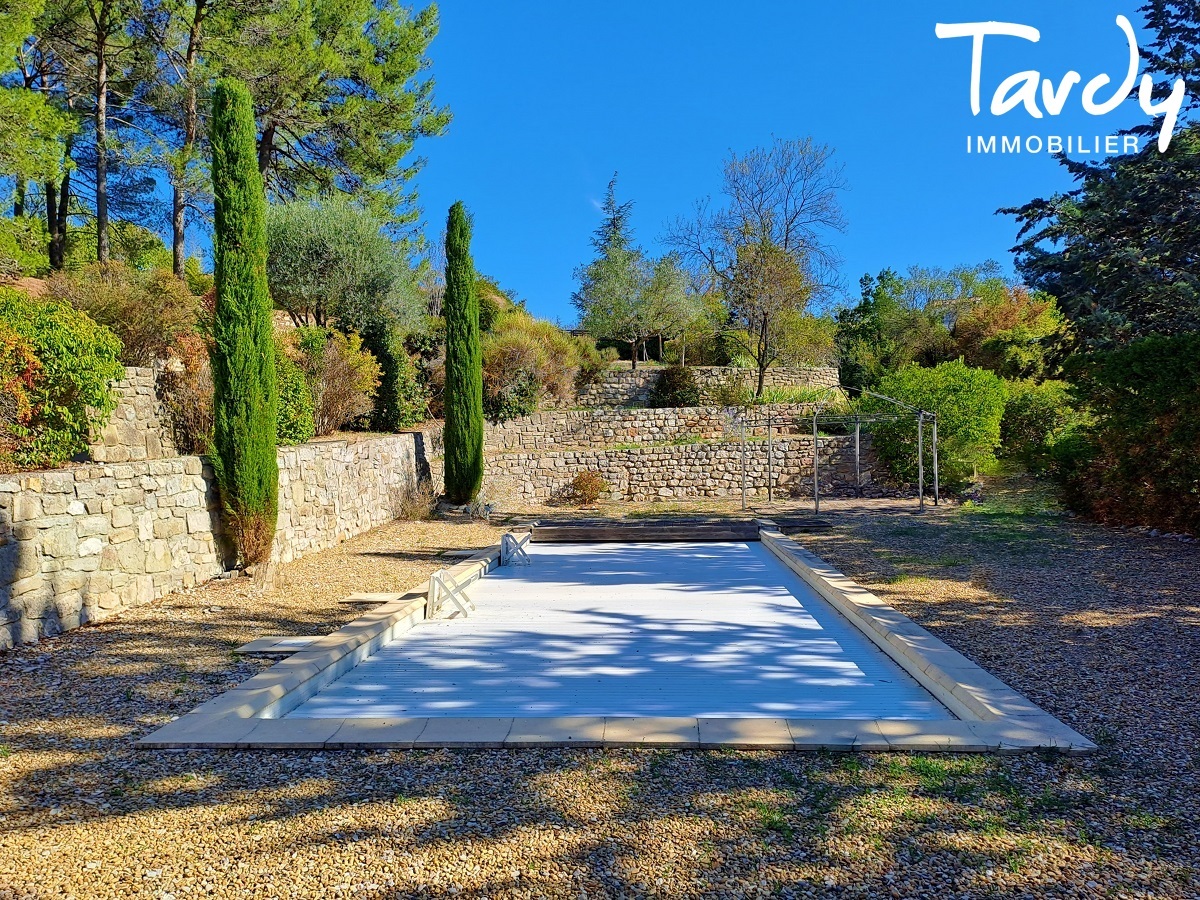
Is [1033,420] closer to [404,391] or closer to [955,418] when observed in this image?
[955,418]

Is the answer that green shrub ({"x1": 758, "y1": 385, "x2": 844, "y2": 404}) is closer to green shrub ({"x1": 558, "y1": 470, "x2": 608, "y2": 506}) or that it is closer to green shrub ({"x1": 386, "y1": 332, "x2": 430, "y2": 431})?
green shrub ({"x1": 558, "y1": 470, "x2": 608, "y2": 506})

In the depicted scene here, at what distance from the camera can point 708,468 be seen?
16953 millimetres

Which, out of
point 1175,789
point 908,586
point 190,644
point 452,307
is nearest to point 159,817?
point 190,644

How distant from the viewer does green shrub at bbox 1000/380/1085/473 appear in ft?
54.3

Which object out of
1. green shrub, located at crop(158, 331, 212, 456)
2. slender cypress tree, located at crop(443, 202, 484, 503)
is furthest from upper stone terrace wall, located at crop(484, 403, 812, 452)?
green shrub, located at crop(158, 331, 212, 456)

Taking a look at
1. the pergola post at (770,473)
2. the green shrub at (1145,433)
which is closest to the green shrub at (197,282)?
the pergola post at (770,473)

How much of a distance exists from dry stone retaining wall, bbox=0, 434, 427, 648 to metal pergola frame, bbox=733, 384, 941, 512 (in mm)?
9083

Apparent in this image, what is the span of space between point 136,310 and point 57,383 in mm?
4400

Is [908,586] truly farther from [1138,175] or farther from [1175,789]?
[1138,175]

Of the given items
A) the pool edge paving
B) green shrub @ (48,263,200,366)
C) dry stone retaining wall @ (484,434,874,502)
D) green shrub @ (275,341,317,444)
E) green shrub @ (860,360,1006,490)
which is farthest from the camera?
dry stone retaining wall @ (484,434,874,502)

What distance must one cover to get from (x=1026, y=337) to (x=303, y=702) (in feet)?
77.8

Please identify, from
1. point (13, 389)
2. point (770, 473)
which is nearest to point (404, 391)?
point (770, 473)

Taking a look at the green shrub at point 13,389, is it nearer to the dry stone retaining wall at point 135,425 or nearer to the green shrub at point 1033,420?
the dry stone retaining wall at point 135,425

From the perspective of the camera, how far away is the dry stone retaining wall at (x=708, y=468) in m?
16.5
